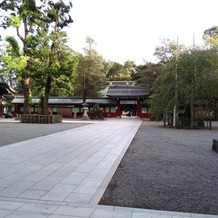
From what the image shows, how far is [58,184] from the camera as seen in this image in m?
4.89

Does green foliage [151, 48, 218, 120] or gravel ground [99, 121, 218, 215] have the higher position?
green foliage [151, 48, 218, 120]

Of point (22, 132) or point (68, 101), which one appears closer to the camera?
point (22, 132)

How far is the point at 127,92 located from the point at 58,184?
34456 millimetres

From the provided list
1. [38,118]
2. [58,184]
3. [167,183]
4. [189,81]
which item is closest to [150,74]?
[189,81]

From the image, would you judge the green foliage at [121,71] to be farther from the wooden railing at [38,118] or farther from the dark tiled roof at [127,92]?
the wooden railing at [38,118]

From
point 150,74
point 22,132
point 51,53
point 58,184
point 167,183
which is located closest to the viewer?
point 58,184

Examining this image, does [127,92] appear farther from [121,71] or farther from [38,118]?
[121,71]

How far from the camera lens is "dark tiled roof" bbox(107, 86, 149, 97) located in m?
37.5

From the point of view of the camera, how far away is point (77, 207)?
3783 mm

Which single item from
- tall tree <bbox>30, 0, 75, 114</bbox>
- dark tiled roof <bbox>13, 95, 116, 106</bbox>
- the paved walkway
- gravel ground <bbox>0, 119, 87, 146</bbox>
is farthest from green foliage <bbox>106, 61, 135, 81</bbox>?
the paved walkway

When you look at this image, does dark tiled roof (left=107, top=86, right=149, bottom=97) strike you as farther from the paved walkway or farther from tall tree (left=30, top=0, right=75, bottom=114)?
the paved walkway

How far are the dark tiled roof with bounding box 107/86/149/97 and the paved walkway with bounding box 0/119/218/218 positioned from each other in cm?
2929

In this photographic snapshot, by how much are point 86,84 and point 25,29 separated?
15.2 meters

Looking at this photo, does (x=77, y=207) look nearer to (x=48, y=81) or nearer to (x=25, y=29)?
(x=48, y=81)
